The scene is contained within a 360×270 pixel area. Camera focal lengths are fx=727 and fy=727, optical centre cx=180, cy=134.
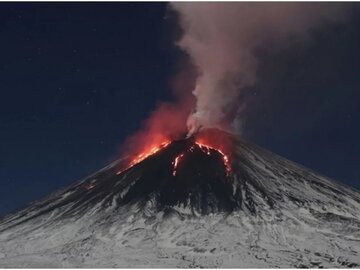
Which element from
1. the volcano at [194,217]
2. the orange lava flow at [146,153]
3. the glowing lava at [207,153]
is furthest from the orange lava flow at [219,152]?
the orange lava flow at [146,153]

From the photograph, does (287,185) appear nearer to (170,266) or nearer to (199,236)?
(199,236)

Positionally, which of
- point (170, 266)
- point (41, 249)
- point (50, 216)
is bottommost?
point (170, 266)

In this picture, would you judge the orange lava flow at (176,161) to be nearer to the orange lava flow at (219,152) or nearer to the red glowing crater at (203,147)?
the red glowing crater at (203,147)

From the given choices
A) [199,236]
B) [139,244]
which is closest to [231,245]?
[199,236]

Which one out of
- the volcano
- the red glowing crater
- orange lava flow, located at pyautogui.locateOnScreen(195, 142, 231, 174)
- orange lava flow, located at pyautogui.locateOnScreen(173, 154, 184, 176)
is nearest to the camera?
the volcano

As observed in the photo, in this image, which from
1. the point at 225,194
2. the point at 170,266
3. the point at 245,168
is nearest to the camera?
the point at 170,266

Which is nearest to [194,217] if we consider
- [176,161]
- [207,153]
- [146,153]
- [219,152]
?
[176,161]

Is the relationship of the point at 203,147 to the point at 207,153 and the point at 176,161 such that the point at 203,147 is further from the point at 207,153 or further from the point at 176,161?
the point at 176,161

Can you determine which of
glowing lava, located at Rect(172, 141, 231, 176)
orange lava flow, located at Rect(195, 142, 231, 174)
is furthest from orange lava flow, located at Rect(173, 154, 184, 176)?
orange lava flow, located at Rect(195, 142, 231, 174)

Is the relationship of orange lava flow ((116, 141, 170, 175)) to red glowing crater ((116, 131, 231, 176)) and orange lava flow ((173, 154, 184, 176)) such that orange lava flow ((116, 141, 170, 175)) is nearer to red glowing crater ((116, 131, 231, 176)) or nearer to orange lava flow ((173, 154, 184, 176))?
red glowing crater ((116, 131, 231, 176))
